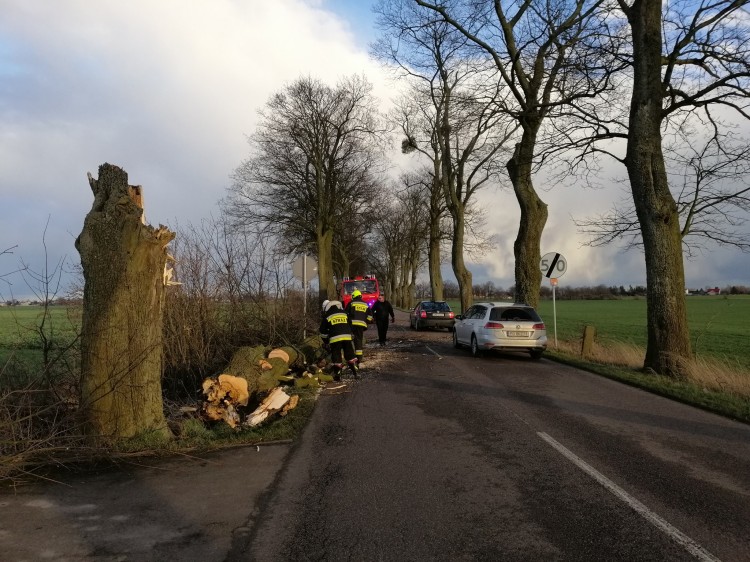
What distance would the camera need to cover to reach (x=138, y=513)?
4914mm

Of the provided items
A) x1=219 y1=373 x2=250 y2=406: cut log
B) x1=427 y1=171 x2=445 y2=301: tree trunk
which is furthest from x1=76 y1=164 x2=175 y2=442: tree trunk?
Result: x1=427 y1=171 x2=445 y2=301: tree trunk

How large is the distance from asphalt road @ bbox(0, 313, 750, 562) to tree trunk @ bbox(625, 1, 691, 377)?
4877 millimetres

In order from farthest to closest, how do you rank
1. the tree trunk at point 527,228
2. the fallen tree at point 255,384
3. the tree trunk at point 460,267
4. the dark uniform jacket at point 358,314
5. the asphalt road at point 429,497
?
the tree trunk at point 460,267 → the tree trunk at point 527,228 → the dark uniform jacket at point 358,314 → the fallen tree at point 255,384 → the asphalt road at point 429,497

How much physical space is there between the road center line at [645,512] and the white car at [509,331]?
32.3 ft

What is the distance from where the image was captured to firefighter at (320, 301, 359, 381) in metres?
12.8

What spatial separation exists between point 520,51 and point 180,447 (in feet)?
52.1

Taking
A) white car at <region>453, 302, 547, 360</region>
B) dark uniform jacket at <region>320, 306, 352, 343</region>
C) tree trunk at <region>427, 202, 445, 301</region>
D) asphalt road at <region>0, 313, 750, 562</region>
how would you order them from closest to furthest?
asphalt road at <region>0, 313, 750, 562</region>, dark uniform jacket at <region>320, 306, 352, 343</region>, white car at <region>453, 302, 547, 360</region>, tree trunk at <region>427, 202, 445, 301</region>

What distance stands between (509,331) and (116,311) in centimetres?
1205

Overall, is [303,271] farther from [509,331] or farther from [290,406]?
[290,406]

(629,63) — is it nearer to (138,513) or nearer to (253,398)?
(253,398)

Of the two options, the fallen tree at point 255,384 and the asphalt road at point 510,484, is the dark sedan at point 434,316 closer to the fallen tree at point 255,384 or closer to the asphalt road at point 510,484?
the fallen tree at point 255,384

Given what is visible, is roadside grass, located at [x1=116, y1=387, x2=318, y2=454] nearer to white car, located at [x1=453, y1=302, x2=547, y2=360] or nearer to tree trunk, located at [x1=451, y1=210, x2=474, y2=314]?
white car, located at [x1=453, y1=302, x2=547, y2=360]

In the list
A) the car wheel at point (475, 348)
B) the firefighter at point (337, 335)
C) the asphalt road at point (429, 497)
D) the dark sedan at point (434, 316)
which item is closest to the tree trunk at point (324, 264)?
the dark sedan at point (434, 316)

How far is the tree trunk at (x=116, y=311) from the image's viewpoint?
21.9 ft
